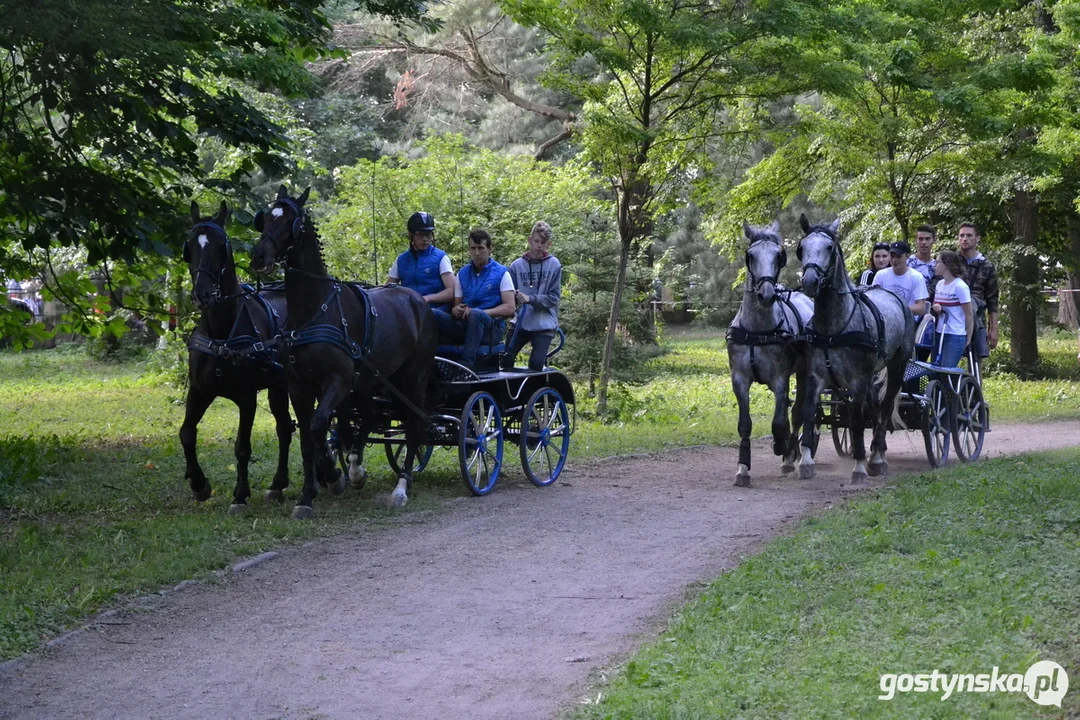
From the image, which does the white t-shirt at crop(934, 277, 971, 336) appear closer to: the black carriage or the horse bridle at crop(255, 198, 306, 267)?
the black carriage

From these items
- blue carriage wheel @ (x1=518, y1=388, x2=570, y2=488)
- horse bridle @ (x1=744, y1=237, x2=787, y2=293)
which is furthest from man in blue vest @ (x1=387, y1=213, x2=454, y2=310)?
horse bridle @ (x1=744, y1=237, x2=787, y2=293)

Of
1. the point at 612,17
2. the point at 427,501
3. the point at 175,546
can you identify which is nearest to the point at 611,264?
the point at 612,17

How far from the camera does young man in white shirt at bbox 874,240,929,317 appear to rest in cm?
1387

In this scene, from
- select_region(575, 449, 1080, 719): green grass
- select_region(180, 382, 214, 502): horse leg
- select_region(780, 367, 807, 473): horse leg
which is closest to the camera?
select_region(575, 449, 1080, 719): green grass

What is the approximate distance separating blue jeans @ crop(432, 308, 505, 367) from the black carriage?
123 millimetres

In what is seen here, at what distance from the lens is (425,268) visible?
1181cm

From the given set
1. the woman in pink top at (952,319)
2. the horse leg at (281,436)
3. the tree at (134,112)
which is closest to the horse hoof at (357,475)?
the horse leg at (281,436)

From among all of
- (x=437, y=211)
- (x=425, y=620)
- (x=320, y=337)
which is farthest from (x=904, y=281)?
(x=437, y=211)

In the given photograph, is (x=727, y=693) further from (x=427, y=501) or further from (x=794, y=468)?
(x=794, y=468)

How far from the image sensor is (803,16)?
15.2 metres

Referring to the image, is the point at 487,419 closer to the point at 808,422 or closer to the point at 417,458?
the point at 417,458

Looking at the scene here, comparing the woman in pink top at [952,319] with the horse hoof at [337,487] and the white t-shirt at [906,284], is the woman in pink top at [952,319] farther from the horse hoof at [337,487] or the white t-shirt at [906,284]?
the horse hoof at [337,487]

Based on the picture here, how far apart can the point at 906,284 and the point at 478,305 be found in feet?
16.5

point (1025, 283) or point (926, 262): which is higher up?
point (926, 262)
